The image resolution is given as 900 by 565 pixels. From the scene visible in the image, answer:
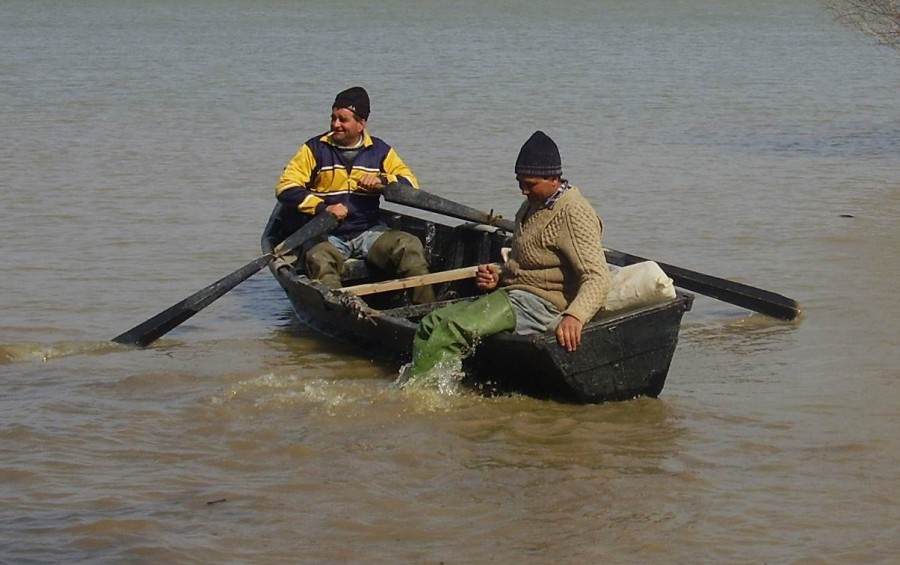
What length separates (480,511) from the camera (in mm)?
5992

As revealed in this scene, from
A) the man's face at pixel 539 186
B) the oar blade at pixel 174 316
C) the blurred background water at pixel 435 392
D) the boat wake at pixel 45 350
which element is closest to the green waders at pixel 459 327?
the blurred background water at pixel 435 392

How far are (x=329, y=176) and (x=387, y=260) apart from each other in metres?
0.65

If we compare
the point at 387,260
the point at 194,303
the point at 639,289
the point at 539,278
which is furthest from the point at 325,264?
the point at 639,289

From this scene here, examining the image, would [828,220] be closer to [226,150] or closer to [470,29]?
[226,150]

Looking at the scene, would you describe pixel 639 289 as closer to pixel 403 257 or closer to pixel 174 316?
pixel 403 257

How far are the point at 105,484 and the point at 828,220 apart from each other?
28.3ft

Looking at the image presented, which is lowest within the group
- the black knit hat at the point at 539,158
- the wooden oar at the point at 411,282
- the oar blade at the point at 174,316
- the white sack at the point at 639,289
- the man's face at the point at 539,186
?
the oar blade at the point at 174,316

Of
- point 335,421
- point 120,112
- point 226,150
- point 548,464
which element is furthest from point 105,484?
point 120,112

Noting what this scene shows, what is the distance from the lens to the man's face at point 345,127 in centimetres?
905

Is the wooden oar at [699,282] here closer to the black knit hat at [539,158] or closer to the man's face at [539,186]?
the man's face at [539,186]

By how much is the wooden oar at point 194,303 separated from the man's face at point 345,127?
1.71ft

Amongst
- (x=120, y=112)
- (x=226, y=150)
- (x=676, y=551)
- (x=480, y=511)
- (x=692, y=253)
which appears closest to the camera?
(x=676, y=551)

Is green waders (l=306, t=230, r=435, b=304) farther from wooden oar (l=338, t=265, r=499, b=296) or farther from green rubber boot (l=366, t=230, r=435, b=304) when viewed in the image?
wooden oar (l=338, t=265, r=499, b=296)

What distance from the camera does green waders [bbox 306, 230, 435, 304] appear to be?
29.3ft
